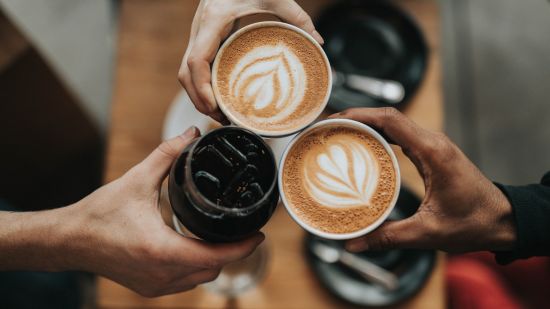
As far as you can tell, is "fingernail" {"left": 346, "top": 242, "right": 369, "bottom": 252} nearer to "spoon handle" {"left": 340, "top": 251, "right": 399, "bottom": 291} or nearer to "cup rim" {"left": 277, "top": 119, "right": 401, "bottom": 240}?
"cup rim" {"left": 277, "top": 119, "right": 401, "bottom": 240}

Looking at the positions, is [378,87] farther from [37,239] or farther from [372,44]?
[37,239]

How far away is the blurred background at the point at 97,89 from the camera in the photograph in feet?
3.70

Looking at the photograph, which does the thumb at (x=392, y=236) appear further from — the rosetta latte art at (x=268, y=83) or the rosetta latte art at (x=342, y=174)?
the rosetta latte art at (x=268, y=83)

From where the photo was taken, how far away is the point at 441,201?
A: 685mm

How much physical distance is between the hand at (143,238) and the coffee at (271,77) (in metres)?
0.08

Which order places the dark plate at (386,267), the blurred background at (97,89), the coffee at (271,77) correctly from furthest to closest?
the blurred background at (97,89), the dark plate at (386,267), the coffee at (271,77)

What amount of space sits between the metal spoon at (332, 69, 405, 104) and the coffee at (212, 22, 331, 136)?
0.30 m

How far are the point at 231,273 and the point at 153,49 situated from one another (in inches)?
19.4

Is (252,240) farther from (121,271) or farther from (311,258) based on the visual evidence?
(311,258)

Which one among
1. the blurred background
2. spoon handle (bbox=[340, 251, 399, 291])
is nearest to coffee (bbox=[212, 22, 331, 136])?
spoon handle (bbox=[340, 251, 399, 291])

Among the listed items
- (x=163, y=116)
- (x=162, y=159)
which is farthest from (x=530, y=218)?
(x=163, y=116)

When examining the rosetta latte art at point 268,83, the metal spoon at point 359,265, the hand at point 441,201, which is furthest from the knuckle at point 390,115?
the metal spoon at point 359,265

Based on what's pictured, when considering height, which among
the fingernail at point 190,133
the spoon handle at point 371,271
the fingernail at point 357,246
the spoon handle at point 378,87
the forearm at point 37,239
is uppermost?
the fingernail at point 190,133

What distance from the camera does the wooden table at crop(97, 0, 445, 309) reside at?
3.12 ft
